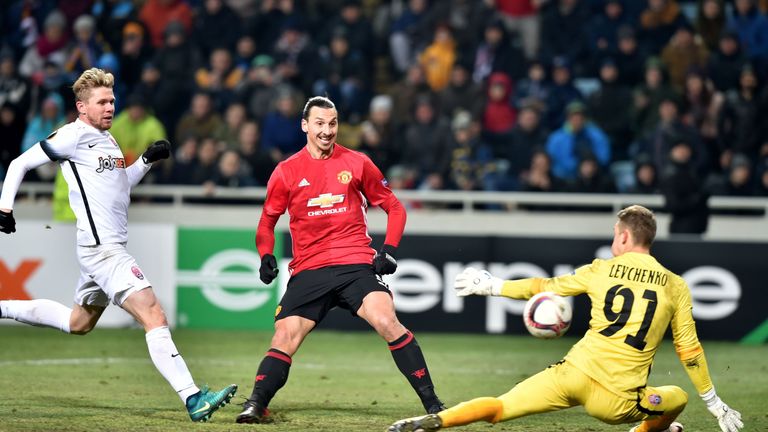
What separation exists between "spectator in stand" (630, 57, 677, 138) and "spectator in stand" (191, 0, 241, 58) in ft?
20.2

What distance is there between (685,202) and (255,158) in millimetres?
5613

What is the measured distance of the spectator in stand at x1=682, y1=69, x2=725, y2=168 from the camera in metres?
17.2

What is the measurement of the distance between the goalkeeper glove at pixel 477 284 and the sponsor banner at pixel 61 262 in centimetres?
840

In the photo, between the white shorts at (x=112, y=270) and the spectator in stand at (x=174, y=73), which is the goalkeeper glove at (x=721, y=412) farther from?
the spectator in stand at (x=174, y=73)

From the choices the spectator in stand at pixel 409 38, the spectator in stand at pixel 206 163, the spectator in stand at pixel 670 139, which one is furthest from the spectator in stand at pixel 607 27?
the spectator in stand at pixel 206 163

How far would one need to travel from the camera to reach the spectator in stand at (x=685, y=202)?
1513 centimetres

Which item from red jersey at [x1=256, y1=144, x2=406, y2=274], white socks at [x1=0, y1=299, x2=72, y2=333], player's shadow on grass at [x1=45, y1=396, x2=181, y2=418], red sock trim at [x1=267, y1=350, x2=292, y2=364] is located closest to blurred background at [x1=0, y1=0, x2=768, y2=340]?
player's shadow on grass at [x1=45, y1=396, x2=181, y2=418]

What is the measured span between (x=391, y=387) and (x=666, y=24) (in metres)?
9.62

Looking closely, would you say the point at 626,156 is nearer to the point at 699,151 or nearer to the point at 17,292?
the point at 699,151

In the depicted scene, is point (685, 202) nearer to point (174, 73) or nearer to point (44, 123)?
point (174, 73)

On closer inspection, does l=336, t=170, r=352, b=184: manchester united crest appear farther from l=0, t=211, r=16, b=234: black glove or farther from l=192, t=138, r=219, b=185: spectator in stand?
l=192, t=138, r=219, b=185: spectator in stand

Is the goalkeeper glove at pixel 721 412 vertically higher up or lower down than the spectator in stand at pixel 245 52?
lower down

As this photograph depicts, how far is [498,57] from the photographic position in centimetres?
1852

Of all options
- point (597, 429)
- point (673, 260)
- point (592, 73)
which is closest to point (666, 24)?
point (592, 73)
